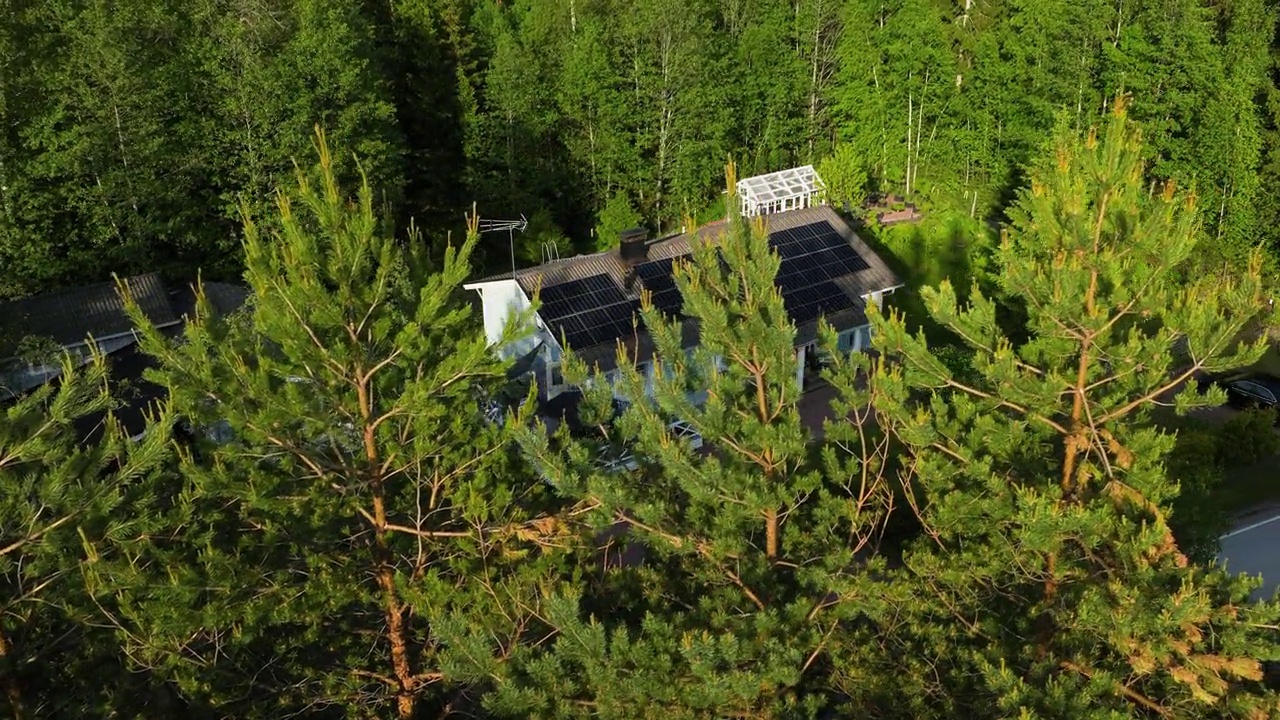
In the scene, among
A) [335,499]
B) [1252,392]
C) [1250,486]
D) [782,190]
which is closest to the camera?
[335,499]

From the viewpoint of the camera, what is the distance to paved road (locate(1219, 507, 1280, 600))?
728 inches

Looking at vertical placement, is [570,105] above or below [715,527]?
below

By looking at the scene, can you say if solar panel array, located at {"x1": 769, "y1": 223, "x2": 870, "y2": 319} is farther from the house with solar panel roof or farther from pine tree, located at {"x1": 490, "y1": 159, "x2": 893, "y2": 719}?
pine tree, located at {"x1": 490, "y1": 159, "x2": 893, "y2": 719}

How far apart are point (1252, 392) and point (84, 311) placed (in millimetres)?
30471

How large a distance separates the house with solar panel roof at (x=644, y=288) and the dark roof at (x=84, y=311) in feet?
29.4

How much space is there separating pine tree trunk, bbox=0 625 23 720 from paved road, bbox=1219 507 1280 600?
63.8 feet

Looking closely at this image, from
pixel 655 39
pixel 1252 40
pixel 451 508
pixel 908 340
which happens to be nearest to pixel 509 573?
pixel 451 508

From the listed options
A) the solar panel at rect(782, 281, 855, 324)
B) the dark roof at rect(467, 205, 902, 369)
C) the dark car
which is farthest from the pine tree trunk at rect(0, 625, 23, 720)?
the dark car

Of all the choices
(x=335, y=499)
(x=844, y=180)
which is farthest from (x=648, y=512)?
(x=844, y=180)

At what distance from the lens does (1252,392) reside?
2506 cm

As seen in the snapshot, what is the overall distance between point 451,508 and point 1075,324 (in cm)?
768

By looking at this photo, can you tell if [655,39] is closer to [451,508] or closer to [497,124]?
[497,124]

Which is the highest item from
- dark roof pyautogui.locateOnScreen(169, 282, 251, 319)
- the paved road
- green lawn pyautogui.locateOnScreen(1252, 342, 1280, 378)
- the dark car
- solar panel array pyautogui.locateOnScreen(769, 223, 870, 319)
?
solar panel array pyautogui.locateOnScreen(769, 223, 870, 319)

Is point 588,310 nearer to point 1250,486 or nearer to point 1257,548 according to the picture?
point 1257,548
